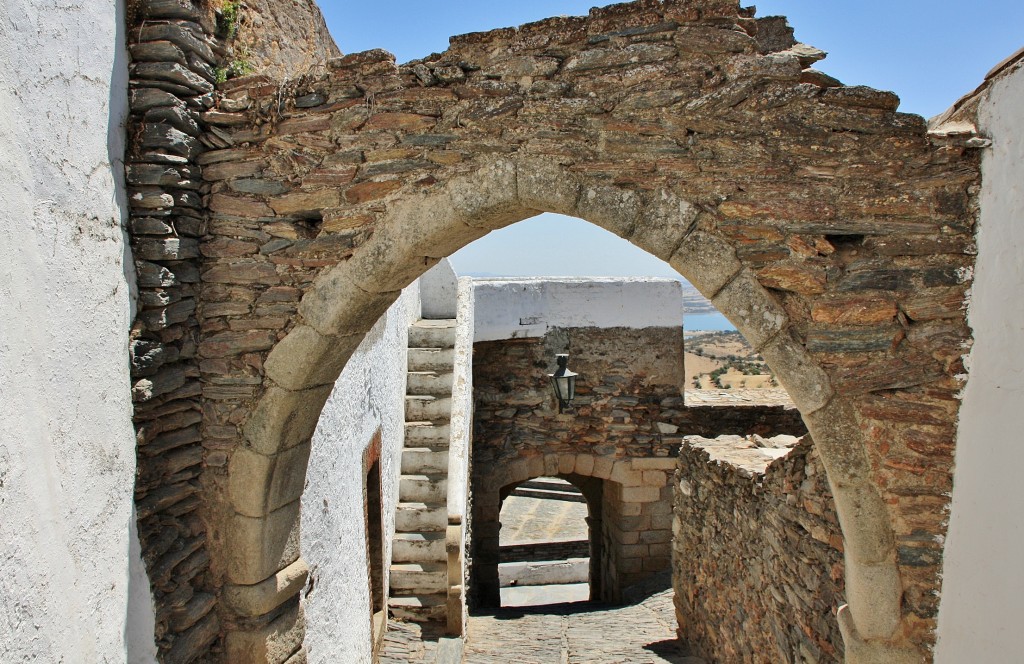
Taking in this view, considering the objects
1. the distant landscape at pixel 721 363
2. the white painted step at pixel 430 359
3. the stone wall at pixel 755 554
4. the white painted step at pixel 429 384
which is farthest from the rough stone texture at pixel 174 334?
the distant landscape at pixel 721 363

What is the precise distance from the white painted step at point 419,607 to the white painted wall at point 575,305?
12.8ft

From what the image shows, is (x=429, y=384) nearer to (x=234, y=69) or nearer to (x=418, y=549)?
(x=418, y=549)

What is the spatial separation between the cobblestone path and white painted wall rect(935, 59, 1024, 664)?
388 cm

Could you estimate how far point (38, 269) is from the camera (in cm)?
231

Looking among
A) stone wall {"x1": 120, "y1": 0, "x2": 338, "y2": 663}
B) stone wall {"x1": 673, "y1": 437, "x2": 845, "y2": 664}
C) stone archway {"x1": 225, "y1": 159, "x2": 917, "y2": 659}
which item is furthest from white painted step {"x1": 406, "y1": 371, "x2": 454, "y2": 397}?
stone wall {"x1": 120, "y1": 0, "x2": 338, "y2": 663}

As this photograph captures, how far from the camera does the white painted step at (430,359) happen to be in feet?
26.8

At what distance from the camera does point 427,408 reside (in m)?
7.70

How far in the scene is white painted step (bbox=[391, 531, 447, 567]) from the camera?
6.61 m

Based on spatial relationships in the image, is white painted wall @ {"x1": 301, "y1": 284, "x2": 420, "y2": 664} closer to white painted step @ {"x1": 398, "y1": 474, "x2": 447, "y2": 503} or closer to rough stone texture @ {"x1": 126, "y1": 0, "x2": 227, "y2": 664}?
white painted step @ {"x1": 398, "y1": 474, "x2": 447, "y2": 503}

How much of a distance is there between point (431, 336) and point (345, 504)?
151 inches

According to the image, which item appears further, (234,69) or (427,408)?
(427,408)

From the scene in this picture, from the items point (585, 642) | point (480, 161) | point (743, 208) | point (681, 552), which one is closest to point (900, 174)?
point (743, 208)

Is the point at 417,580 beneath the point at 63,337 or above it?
beneath

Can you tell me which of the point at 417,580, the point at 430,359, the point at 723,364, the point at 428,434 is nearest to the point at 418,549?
the point at 417,580
